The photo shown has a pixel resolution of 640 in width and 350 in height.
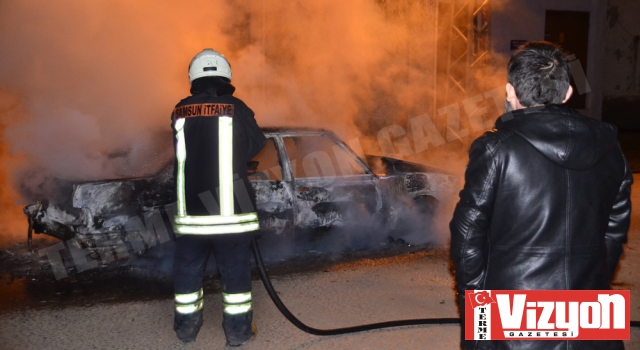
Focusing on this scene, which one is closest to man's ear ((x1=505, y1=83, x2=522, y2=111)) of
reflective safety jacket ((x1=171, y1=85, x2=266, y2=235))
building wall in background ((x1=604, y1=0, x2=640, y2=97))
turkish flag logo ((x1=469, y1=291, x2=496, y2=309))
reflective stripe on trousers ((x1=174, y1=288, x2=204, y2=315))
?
turkish flag logo ((x1=469, y1=291, x2=496, y2=309))

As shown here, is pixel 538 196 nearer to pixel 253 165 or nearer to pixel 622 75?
pixel 253 165

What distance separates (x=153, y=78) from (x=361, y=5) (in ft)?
13.6

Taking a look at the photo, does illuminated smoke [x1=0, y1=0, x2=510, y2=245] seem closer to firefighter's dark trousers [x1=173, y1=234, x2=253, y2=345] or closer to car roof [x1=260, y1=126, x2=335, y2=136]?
car roof [x1=260, y1=126, x2=335, y2=136]

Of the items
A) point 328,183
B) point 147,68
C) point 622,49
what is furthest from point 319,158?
point 622,49

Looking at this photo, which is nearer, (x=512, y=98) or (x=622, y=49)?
(x=512, y=98)

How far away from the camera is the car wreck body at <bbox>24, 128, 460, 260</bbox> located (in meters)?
4.75

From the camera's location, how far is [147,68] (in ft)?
26.5

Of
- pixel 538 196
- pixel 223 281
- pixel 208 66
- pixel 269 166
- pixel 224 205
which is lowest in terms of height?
pixel 223 281

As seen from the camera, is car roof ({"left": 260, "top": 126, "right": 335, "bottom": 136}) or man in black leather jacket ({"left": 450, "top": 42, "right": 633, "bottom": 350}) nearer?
man in black leather jacket ({"left": 450, "top": 42, "right": 633, "bottom": 350})

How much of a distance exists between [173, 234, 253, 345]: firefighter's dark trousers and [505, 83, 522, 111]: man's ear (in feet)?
6.07

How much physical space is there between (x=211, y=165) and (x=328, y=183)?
235 cm

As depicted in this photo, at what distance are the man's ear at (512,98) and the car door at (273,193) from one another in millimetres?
3443

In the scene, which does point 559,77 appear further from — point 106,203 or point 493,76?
point 493,76

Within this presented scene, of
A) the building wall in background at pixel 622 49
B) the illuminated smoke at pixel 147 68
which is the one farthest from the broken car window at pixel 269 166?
the building wall in background at pixel 622 49
